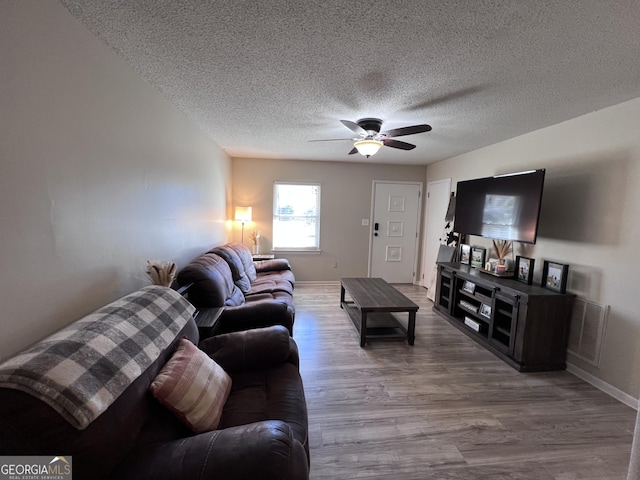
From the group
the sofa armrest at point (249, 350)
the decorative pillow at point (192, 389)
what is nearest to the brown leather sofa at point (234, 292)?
the sofa armrest at point (249, 350)

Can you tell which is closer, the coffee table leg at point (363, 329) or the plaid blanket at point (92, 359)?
the plaid blanket at point (92, 359)

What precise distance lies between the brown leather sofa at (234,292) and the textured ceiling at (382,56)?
150 centimetres

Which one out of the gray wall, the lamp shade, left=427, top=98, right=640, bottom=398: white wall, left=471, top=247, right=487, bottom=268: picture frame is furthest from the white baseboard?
the lamp shade

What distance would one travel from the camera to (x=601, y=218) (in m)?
2.38

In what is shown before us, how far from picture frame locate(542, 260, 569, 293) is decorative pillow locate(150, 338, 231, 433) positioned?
9.60 feet

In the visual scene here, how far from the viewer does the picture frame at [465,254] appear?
12.4ft

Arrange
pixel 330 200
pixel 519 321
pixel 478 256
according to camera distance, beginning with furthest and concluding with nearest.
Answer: pixel 330 200, pixel 478 256, pixel 519 321

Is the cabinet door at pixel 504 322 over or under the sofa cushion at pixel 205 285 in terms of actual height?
under

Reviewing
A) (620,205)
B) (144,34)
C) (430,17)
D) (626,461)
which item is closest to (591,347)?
(626,461)

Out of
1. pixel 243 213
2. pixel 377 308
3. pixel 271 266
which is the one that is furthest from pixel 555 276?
pixel 243 213

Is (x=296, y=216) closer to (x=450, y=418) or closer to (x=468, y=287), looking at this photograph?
(x=468, y=287)

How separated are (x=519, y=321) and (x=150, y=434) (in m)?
2.88

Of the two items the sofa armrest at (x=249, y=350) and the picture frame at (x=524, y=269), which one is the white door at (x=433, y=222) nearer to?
the picture frame at (x=524, y=269)

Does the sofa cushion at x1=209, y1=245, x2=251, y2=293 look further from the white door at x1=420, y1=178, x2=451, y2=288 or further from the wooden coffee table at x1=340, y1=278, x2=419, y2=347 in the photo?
the white door at x1=420, y1=178, x2=451, y2=288
